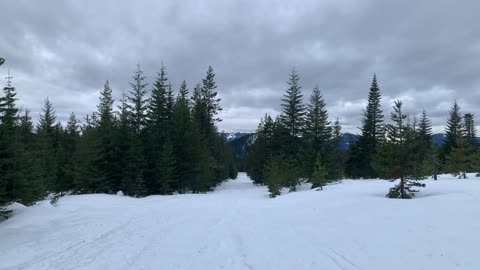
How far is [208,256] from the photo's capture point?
7309 millimetres

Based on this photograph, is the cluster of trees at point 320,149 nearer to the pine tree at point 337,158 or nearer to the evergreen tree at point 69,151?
the pine tree at point 337,158

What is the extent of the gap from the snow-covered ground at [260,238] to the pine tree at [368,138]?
32.2m

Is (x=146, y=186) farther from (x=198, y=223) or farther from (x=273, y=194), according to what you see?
(x=198, y=223)

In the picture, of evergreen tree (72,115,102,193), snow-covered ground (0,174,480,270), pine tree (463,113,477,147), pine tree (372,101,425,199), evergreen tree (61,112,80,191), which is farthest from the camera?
pine tree (463,113,477,147)

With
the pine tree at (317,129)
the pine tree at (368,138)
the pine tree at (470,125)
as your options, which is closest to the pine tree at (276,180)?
the pine tree at (317,129)

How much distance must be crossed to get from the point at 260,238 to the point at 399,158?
10007 millimetres

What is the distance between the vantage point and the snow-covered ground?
21.9 feet

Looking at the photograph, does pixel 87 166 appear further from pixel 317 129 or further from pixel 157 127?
pixel 317 129

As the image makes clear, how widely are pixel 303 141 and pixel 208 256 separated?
113ft

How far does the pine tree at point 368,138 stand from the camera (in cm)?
4341

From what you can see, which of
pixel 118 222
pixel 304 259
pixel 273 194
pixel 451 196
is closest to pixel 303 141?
pixel 273 194

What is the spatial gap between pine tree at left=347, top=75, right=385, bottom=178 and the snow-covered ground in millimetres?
32151

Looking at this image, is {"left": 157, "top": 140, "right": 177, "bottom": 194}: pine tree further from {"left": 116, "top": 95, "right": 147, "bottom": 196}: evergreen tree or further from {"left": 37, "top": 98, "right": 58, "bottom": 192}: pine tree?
{"left": 37, "top": 98, "right": 58, "bottom": 192}: pine tree

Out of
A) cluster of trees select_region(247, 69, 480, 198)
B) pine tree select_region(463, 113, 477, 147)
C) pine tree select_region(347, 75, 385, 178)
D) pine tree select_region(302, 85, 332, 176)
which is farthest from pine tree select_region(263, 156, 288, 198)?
pine tree select_region(463, 113, 477, 147)
